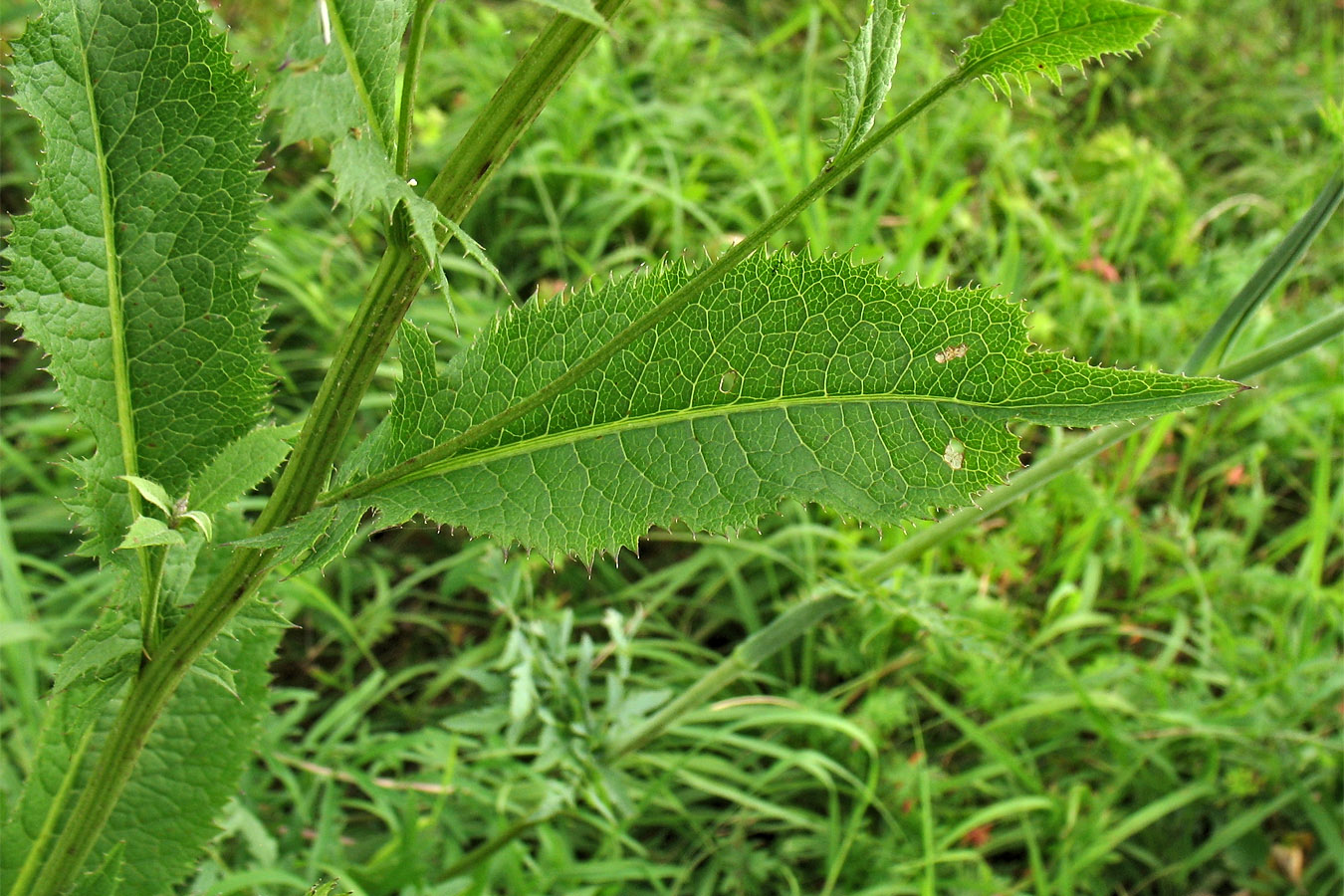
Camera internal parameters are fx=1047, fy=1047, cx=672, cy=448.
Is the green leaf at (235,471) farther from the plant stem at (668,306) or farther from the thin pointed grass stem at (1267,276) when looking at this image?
the thin pointed grass stem at (1267,276)

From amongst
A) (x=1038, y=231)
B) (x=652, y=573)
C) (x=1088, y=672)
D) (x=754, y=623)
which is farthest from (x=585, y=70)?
(x=1088, y=672)

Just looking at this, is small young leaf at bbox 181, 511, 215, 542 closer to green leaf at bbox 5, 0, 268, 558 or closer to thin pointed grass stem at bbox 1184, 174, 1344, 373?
green leaf at bbox 5, 0, 268, 558

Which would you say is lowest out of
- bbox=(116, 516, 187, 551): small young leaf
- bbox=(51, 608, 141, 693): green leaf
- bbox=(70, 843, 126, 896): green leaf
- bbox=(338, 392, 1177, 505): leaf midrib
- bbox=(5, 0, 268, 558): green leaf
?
bbox=(70, 843, 126, 896): green leaf

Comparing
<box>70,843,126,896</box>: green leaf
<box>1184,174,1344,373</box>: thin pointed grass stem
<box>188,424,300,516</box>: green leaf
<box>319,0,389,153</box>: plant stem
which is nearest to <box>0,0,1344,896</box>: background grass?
<box>1184,174,1344,373</box>: thin pointed grass stem

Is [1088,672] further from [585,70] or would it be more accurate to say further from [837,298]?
[585,70]

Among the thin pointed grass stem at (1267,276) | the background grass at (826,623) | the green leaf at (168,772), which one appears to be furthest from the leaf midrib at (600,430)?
the thin pointed grass stem at (1267,276)

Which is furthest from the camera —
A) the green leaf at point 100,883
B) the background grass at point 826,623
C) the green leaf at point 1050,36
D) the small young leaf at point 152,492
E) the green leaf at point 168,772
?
the background grass at point 826,623

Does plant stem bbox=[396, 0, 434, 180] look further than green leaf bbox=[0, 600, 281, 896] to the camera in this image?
No
